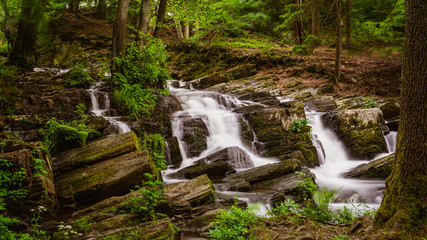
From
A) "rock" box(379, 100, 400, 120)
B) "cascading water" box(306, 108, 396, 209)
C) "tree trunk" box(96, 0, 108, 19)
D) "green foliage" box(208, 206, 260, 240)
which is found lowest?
"cascading water" box(306, 108, 396, 209)

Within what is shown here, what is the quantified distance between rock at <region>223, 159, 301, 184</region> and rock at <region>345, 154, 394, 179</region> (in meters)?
2.32

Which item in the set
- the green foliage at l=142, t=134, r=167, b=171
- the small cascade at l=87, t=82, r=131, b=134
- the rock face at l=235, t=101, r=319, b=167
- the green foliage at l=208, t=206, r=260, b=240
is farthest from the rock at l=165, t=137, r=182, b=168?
the green foliage at l=208, t=206, r=260, b=240

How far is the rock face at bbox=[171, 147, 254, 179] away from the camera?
875 centimetres

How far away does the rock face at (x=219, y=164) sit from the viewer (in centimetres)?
875

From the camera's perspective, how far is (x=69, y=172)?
6.53m

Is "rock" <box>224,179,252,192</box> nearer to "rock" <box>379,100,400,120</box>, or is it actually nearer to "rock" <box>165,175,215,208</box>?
"rock" <box>165,175,215,208</box>

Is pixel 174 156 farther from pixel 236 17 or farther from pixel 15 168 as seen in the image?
pixel 236 17

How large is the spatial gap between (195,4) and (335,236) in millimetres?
13924

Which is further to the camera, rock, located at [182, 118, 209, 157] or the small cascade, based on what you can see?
rock, located at [182, 118, 209, 157]

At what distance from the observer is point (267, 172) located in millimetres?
8398

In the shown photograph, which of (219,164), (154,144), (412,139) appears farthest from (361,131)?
(154,144)

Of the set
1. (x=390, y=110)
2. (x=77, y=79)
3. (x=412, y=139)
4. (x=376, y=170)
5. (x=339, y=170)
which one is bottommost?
(x=339, y=170)

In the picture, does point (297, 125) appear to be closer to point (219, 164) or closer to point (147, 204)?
point (219, 164)

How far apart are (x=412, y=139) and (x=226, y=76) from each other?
15127 millimetres
